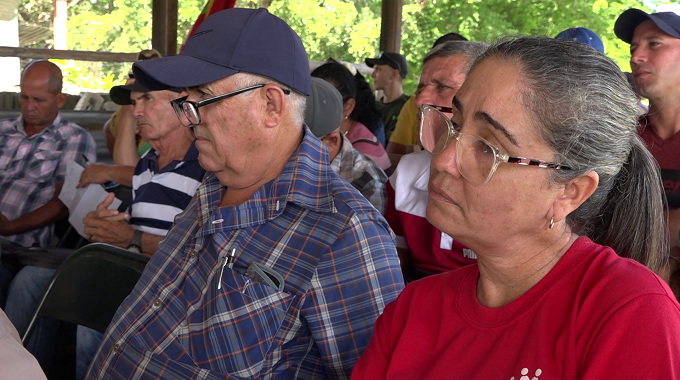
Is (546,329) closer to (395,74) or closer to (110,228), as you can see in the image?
(110,228)

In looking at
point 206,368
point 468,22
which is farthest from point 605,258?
point 468,22

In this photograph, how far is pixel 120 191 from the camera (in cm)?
297

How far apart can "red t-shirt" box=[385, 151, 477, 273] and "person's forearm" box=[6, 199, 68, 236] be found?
6.65ft

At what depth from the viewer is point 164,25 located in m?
6.50

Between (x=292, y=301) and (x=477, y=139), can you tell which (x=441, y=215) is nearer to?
(x=477, y=139)

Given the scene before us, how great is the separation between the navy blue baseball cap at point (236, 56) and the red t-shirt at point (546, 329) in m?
0.69

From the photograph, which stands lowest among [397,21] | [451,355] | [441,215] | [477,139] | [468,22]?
[468,22]

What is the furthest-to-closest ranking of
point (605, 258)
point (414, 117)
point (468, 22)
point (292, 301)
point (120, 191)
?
point (468, 22), point (414, 117), point (120, 191), point (292, 301), point (605, 258)

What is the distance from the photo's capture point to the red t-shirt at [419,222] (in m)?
2.17

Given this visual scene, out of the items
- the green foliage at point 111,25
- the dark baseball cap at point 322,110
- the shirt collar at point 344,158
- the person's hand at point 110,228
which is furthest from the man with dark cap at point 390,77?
the green foliage at point 111,25

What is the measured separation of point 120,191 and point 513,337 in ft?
7.49

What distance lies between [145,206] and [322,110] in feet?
2.57

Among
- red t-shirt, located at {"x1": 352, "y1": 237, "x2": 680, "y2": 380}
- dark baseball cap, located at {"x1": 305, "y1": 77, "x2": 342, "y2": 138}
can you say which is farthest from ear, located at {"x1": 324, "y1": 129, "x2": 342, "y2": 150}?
red t-shirt, located at {"x1": 352, "y1": 237, "x2": 680, "y2": 380}

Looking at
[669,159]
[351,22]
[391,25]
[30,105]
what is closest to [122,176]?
[30,105]
